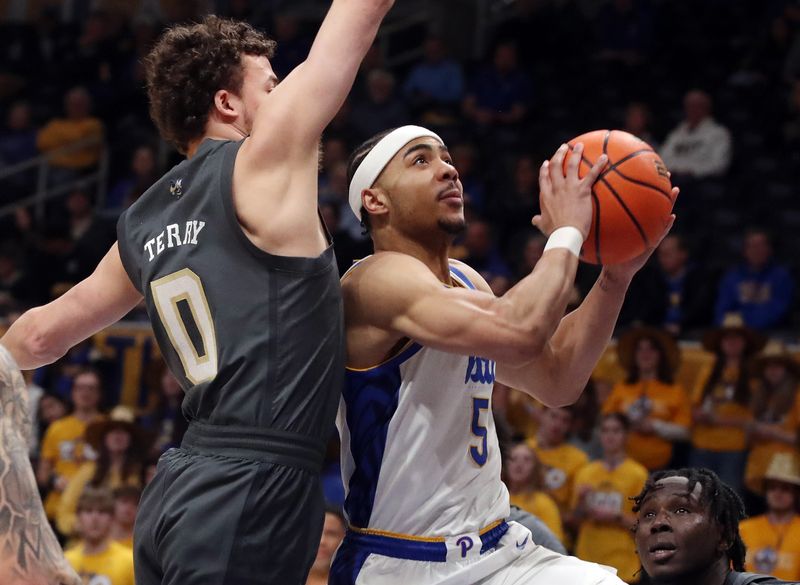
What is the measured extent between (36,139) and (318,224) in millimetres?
11991

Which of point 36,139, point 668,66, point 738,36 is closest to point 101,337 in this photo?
point 36,139

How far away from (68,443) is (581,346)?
7.02 metres

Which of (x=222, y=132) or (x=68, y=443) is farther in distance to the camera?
(x=68, y=443)

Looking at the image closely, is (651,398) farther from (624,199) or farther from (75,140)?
(75,140)

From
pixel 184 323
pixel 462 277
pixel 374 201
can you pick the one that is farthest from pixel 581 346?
pixel 184 323

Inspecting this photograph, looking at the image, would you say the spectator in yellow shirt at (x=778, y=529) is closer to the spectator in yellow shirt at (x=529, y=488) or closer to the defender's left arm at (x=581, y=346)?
the spectator in yellow shirt at (x=529, y=488)

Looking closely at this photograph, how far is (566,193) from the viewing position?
372 centimetres

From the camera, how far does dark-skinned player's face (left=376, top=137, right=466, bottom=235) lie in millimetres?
3797

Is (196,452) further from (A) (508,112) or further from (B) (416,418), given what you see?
(A) (508,112)

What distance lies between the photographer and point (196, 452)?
11.3 ft

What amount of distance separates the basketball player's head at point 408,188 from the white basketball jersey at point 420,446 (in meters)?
0.39

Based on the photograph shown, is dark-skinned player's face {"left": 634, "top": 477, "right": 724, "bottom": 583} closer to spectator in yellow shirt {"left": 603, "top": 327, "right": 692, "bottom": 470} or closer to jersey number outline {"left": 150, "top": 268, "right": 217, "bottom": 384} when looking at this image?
jersey number outline {"left": 150, "top": 268, "right": 217, "bottom": 384}

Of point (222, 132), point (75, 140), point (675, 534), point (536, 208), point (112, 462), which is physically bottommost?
point (112, 462)

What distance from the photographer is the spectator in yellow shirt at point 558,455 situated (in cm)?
852
